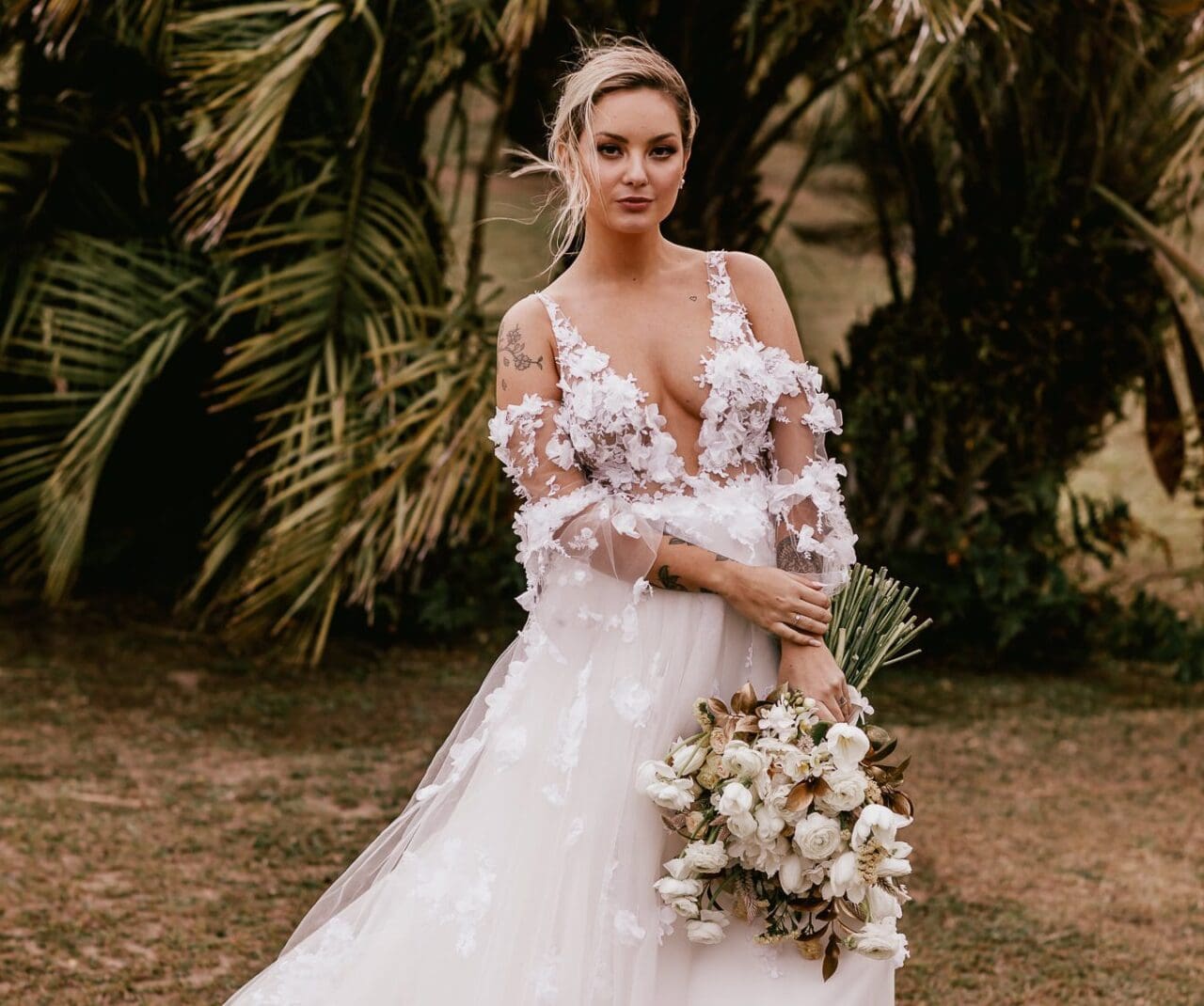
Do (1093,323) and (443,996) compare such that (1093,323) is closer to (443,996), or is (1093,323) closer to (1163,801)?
(1163,801)

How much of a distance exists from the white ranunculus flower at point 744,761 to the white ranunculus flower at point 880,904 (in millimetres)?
261

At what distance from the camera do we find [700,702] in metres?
2.54

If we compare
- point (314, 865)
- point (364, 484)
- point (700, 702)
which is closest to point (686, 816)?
point (700, 702)

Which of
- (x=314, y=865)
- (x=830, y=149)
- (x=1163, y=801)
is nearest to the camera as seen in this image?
(x=314, y=865)

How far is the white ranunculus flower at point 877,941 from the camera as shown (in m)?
2.42

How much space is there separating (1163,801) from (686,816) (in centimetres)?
371

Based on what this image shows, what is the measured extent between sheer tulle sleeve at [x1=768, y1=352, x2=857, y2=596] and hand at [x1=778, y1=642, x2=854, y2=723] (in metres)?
0.12

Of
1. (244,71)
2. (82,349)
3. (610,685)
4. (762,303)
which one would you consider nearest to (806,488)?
(762,303)

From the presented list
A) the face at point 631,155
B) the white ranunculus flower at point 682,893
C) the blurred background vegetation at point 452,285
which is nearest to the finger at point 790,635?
the white ranunculus flower at point 682,893

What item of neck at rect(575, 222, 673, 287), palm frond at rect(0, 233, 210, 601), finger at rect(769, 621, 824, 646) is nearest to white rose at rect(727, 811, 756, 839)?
finger at rect(769, 621, 824, 646)

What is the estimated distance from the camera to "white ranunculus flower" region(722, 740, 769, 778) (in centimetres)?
238

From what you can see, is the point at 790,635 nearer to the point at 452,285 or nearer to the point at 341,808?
the point at 341,808

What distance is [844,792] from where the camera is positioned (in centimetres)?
238

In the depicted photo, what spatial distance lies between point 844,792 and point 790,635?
0.99 feet
